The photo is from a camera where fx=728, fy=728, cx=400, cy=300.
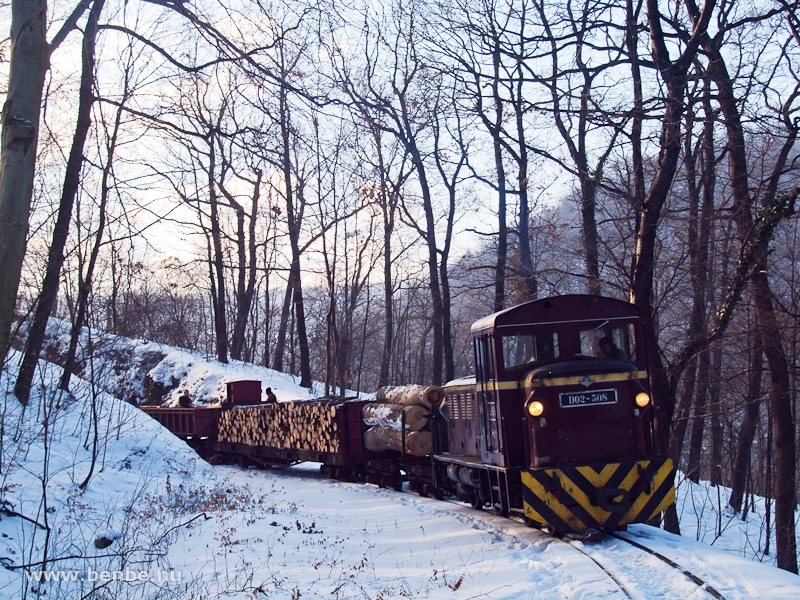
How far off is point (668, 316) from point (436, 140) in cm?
1334

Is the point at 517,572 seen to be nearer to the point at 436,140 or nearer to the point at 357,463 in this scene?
the point at 357,463

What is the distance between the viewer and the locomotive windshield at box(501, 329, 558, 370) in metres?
10.2

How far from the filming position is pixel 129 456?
15680 mm

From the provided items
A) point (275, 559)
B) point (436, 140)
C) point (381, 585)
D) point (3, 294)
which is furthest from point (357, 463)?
point (436, 140)

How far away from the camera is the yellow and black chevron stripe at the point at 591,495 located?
369 inches

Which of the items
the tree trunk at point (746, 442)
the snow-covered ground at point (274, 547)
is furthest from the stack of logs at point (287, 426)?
the tree trunk at point (746, 442)

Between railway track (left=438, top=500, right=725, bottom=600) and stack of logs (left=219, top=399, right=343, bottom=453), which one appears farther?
stack of logs (left=219, top=399, right=343, bottom=453)

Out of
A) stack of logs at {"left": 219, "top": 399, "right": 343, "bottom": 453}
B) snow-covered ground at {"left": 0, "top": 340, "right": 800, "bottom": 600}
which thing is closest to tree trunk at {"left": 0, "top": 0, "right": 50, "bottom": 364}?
snow-covered ground at {"left": 0, "top": 340, "right": 800, "bottom": 600}

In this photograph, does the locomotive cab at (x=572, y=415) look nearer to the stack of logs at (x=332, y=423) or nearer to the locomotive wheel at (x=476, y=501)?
the locomotive wheel at (x=476, y=501)

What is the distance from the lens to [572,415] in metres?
9.77

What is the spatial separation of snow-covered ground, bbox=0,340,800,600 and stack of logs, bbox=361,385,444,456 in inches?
44.1

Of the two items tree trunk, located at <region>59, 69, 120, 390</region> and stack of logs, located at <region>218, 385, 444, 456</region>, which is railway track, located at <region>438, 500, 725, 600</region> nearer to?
stack of logs, located at <region>218, 385, 444, 456</region>

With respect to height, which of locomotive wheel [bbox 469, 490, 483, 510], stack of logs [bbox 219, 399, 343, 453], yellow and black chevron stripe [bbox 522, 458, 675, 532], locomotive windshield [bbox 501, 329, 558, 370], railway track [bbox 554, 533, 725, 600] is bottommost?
railway track [bbox 554, 533, 725, 600]

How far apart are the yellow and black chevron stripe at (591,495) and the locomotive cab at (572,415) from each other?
0.01m
